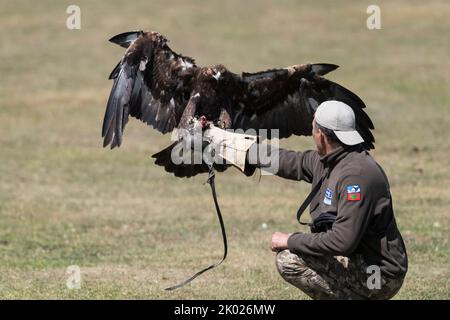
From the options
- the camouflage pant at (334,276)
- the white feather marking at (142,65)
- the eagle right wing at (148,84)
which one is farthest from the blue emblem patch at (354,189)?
the white feather marking at (142,65)

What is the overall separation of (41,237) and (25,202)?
1862mm

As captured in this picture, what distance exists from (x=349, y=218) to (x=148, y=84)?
3870 millimetres

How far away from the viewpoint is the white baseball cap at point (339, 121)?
19.5ft

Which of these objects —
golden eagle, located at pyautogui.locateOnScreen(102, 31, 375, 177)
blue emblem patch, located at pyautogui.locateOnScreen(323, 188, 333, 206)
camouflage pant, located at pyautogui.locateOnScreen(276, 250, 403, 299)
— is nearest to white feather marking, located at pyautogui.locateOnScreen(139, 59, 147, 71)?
golden eagle, located at pyautogui.locateOnScreen(102, 31, 375, 177)

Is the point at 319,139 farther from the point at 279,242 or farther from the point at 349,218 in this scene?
the point at 279,242

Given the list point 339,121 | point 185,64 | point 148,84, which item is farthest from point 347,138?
point 148,84

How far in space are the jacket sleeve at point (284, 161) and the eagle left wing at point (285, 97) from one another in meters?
2.60

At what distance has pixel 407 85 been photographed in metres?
21.6

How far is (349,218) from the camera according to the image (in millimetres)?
5812

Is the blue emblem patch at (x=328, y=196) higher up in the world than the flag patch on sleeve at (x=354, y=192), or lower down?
lower down

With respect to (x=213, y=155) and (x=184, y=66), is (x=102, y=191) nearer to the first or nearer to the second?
(x=184, y=66)

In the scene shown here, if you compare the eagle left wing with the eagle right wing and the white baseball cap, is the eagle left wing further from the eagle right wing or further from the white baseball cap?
the white baseball cap

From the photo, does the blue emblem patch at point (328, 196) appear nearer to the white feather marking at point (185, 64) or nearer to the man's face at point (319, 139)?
the man's face at point (319, 139)
